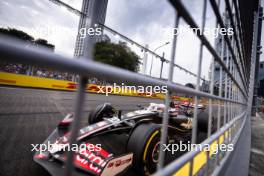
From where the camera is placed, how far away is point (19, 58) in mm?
188

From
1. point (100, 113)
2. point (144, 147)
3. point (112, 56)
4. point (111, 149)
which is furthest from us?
point (100, 113)

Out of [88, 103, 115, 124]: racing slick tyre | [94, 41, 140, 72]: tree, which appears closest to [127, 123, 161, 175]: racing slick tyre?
[94, 41, 140, 72]: tree

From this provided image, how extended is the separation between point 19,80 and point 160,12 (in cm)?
820

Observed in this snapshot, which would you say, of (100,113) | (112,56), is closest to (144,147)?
(112,56)

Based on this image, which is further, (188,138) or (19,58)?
(188,138)

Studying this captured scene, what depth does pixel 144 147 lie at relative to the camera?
1527 mm

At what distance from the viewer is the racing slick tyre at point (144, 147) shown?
152cm

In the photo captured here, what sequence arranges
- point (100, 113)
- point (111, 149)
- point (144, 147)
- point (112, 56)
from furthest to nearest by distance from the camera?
point (100, 113) → point (111, 149) → point (144, 147) → point (112, 56)

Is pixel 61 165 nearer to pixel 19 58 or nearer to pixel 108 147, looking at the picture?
pixel 108 147

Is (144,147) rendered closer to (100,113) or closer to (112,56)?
(112,56)

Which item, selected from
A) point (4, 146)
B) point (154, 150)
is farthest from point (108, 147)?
point (4, 146)

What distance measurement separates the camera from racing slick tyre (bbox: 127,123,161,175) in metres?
1.52

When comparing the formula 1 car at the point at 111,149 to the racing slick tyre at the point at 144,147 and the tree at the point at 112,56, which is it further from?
the tree at the point at 112,56

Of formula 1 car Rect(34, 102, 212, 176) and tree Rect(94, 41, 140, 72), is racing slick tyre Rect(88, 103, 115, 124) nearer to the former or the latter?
formula 1 car Rect(34, 102, 212, 176)
